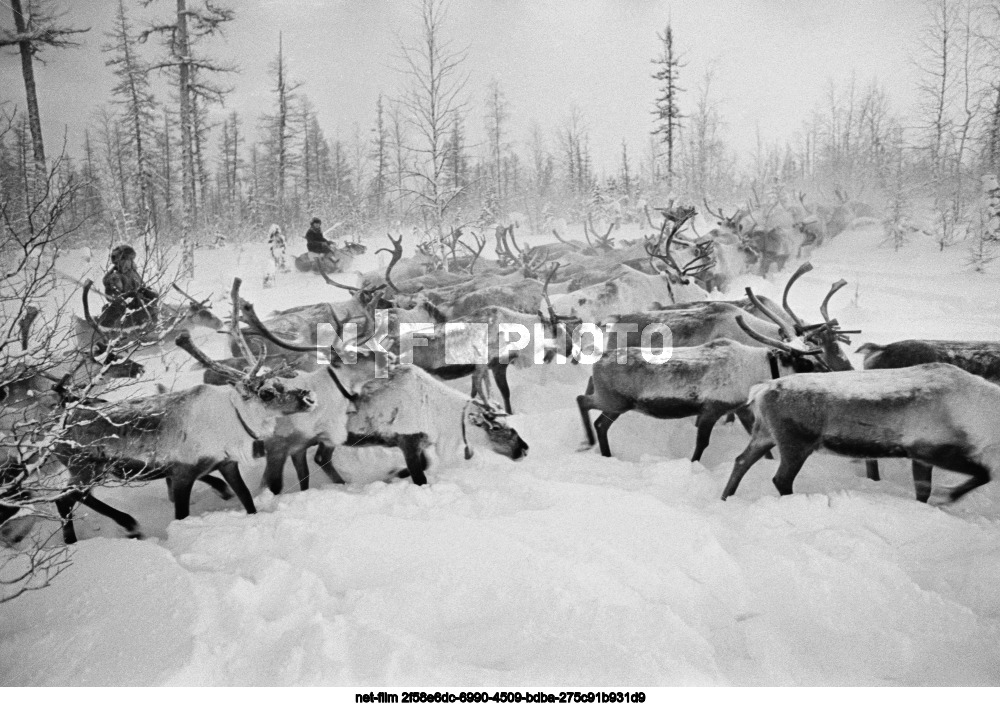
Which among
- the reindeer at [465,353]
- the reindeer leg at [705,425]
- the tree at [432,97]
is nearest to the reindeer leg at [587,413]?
the reindeer leg at [705,425]

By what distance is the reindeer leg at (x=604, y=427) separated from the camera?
4230mm

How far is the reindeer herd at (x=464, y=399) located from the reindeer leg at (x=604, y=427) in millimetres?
18

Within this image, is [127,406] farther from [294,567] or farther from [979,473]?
[979,473]

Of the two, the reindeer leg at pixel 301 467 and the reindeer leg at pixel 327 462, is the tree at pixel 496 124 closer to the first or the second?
the reindeer leg at pixel 327 462

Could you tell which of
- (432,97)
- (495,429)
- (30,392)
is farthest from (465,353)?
(432,97)

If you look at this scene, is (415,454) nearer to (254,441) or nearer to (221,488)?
(254,441)

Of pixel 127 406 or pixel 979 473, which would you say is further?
pixel 127 406

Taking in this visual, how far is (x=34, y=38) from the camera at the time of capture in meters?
3.66

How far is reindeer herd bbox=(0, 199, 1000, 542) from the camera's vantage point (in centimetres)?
297

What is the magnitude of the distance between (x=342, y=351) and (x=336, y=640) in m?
2.55

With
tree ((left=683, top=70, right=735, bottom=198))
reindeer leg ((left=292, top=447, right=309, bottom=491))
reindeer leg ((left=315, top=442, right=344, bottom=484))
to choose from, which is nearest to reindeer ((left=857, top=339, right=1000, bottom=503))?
tree ((left=683, top=70, right=735, bottom=198))

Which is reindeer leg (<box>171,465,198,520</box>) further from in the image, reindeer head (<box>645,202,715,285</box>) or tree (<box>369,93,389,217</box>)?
reindeer head (<box>645,202,715,285</box>)
